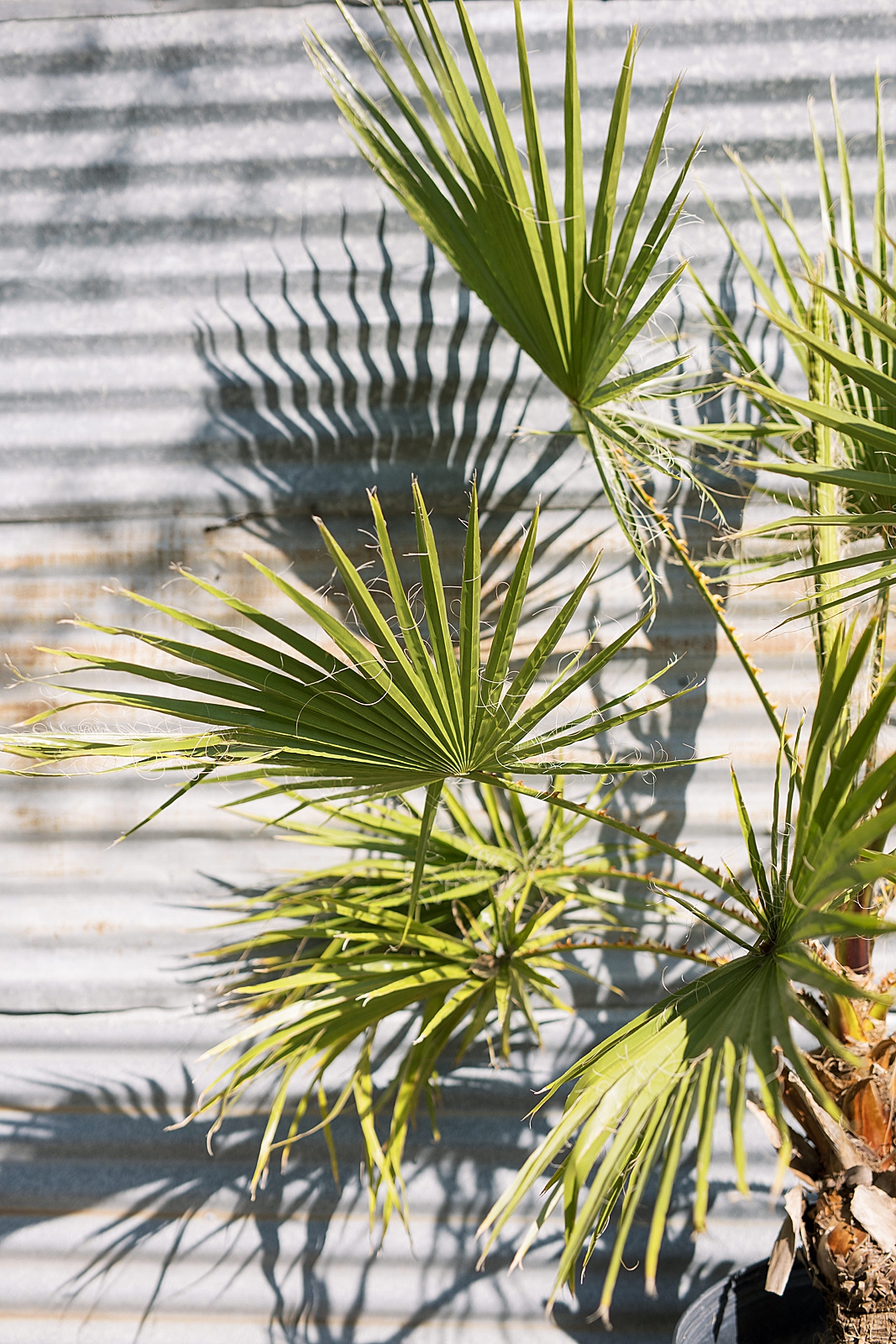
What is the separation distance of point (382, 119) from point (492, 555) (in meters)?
0.68

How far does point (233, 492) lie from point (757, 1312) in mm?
1613

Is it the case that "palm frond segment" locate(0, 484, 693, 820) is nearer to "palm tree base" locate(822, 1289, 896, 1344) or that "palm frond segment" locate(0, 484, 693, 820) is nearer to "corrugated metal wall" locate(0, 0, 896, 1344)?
"corrugated metal wall" locate(0, 0, 896, 1344)

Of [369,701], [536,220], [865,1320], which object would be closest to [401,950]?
[369,701]

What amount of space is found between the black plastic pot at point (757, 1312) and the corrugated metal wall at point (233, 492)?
152 mm

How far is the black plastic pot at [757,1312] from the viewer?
4.01 ft

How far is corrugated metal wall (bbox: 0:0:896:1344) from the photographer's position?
A: 1.41m

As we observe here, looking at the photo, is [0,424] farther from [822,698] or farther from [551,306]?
[822,698]

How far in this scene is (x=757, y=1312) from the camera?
49.5 inches

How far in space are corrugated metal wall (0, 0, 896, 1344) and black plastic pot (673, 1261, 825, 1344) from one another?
6.0 inches

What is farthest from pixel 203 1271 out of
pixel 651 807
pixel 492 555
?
pixel 492 555

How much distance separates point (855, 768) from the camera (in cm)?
70

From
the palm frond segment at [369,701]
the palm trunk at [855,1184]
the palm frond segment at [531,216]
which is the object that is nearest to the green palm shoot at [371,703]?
the palm frond segment at [369,701]

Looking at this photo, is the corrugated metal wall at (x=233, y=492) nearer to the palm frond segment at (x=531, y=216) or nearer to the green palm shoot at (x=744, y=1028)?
the palm frond segment at (x=531, y=216)

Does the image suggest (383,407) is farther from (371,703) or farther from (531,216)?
(371,703)
